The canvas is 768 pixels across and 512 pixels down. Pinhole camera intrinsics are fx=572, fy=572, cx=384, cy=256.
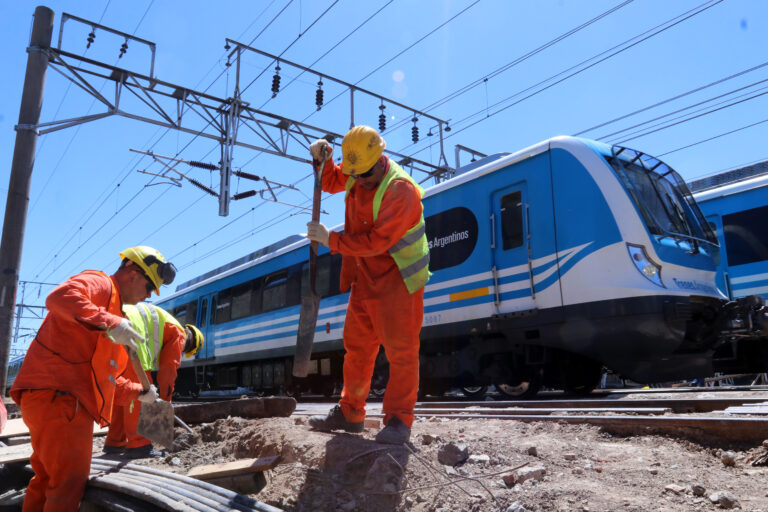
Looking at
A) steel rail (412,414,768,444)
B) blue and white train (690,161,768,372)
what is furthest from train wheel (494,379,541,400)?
steel rail (412,414,768,444)

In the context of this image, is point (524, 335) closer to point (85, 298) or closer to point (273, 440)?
point (273, 440)

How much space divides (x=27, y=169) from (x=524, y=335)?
762 cm

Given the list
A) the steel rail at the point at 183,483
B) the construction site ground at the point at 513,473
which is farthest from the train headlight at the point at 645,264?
the steel rail at the point at 183,483

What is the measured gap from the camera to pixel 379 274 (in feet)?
11.0

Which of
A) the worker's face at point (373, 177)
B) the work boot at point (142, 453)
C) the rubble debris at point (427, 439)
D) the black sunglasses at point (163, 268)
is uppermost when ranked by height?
the worker's face at point (373, 177)

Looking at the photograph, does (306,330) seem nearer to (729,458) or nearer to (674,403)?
(729,458)

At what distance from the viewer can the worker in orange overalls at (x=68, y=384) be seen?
8.89 ft

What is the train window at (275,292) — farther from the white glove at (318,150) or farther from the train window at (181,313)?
the white glove at (318,150)

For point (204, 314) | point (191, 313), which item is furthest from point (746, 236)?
point (191, 313)

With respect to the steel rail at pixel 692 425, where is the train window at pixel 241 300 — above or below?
above

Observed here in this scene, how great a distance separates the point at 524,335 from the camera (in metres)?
6.45

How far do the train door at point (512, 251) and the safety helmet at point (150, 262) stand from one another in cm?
420

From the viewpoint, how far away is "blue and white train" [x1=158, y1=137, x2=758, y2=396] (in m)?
5.66

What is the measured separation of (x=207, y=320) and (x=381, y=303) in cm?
1192
